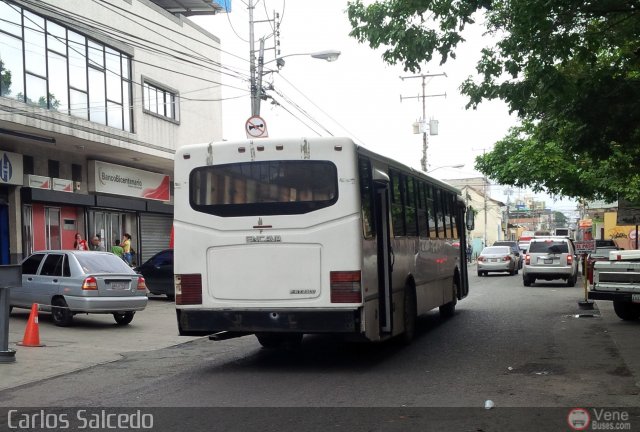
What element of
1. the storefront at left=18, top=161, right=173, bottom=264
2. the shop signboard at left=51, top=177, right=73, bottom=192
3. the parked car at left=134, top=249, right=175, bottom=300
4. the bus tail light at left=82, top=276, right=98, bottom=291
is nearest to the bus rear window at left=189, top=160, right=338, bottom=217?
the bus tail light at left=82, top=276, right=98, bottom=291

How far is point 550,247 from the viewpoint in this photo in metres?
27.2

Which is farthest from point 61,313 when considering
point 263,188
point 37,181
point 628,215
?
point 628,215

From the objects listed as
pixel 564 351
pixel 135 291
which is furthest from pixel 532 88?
pixel 135 291

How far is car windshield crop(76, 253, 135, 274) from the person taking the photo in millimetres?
14703

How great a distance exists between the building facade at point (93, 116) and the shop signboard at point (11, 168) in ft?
0.10

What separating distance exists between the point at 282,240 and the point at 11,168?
14.4 meters

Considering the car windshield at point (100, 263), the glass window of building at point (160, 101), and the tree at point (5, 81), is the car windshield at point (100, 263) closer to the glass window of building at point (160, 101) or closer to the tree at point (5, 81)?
the tree at point (5, 81)

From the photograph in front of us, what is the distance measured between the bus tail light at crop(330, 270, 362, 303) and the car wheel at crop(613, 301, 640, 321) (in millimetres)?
8172

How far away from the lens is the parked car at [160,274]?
21.3 m

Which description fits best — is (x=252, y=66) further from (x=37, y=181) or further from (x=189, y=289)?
(x=189, y=289)

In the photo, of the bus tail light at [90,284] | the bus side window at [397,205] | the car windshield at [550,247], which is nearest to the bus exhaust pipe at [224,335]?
the bus side window at [397,205]

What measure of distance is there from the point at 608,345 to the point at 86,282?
31.9ft

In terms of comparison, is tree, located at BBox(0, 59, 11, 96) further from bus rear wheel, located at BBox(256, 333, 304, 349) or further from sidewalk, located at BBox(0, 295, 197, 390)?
bus rear wheel, located at BBox(256, 333, 304, 349)

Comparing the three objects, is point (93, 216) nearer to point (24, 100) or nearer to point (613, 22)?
point (24, 100)
